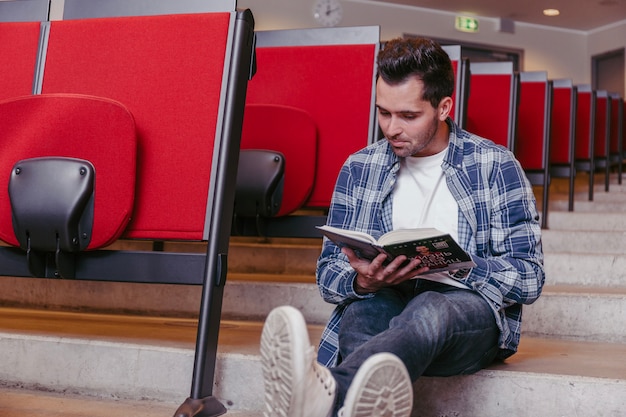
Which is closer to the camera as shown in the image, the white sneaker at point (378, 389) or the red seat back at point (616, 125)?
the white sneaker at point (378, 389)

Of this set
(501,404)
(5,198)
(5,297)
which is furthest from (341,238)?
(5,297)

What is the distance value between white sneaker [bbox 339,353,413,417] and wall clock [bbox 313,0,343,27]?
6.31 meters

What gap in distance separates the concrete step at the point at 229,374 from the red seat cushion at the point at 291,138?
43cm

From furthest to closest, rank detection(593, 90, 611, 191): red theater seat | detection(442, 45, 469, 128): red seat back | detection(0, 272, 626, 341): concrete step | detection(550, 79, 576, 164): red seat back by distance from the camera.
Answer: detection(593, 90, 611, 191): red theater seat
detection(550, 79, 576, 164): red seat back
detection(442, 45, 469, 128): red seat back
detection(0, 272, 626, 341): concrete step

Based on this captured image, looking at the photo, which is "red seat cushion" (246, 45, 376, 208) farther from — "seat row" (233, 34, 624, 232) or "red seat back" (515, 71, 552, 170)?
"red seat back" (515, 71, 552, 170)

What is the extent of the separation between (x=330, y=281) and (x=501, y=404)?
1.23 feet

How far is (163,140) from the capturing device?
4.69 feet

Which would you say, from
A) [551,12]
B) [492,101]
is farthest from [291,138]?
[551,12]

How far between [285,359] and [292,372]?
0.07 ft

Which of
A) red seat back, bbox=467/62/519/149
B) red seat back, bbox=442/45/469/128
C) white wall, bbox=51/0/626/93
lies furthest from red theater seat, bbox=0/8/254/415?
white wall, bbox=51/0/626/93

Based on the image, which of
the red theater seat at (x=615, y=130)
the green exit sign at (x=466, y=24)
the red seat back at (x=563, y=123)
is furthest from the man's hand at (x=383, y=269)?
the green exit sign at (x=466, y=24)

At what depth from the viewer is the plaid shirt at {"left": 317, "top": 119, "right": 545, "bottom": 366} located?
1.25 m

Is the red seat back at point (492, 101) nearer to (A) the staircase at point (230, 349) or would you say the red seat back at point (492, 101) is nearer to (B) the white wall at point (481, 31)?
(A) the staircase at point (230, 349)

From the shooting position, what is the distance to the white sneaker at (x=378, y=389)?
3.07 feet
